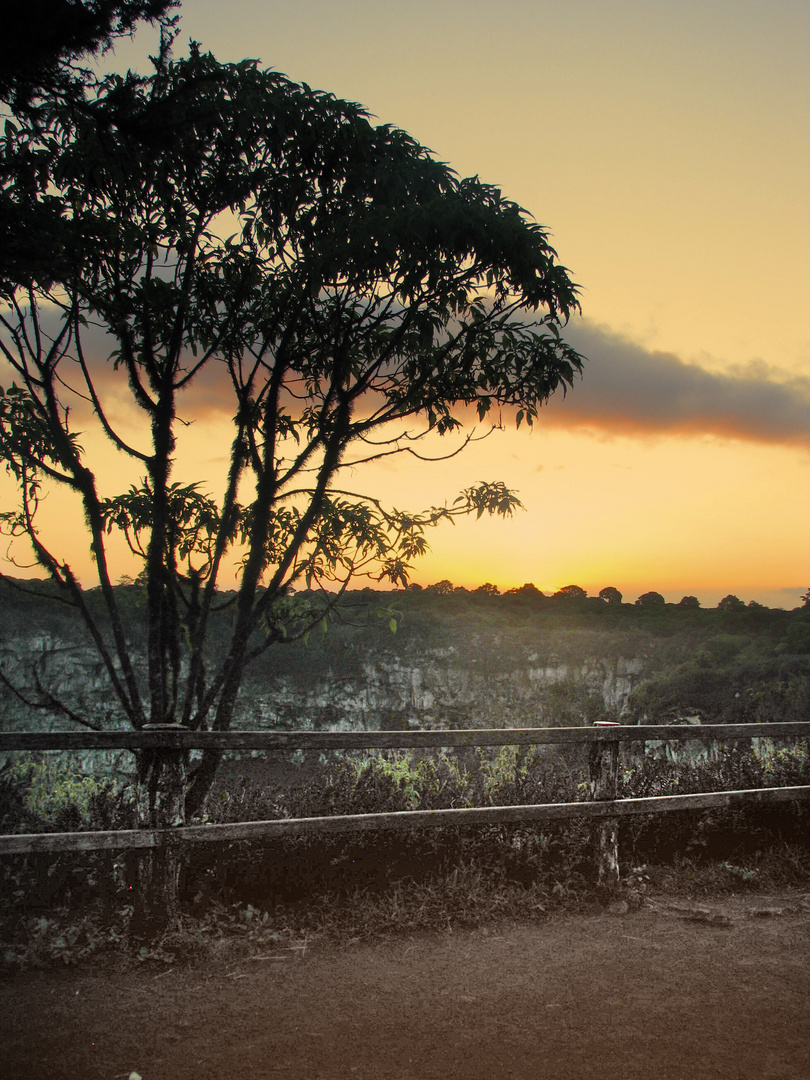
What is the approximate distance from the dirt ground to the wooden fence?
752mm

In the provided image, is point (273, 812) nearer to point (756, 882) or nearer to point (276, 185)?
point (756, 882)

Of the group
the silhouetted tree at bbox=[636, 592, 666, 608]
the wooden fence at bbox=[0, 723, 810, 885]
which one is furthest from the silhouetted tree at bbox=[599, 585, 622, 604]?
the wooden fence at bbox=[0, 723, 810, 885]

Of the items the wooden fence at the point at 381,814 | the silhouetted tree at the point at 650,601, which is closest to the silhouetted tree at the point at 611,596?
the silhouetted tree at the point at 650,601

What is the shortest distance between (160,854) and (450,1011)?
232cm

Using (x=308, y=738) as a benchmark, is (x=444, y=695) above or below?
below

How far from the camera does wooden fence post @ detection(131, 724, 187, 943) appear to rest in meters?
5.28

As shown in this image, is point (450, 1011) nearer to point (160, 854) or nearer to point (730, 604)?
point (160, 854)

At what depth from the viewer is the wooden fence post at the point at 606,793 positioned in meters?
6.12

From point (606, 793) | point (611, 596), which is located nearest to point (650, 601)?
point (611, 596)

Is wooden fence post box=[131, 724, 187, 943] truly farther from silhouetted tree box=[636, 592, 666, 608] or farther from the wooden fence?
silhouetted tree box=[636, 592, 666, 608]

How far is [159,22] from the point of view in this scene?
3926 mm

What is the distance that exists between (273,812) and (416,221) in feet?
18.1

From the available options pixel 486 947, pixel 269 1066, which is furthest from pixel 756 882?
pixel 269 1066

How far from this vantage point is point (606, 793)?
6.13m
